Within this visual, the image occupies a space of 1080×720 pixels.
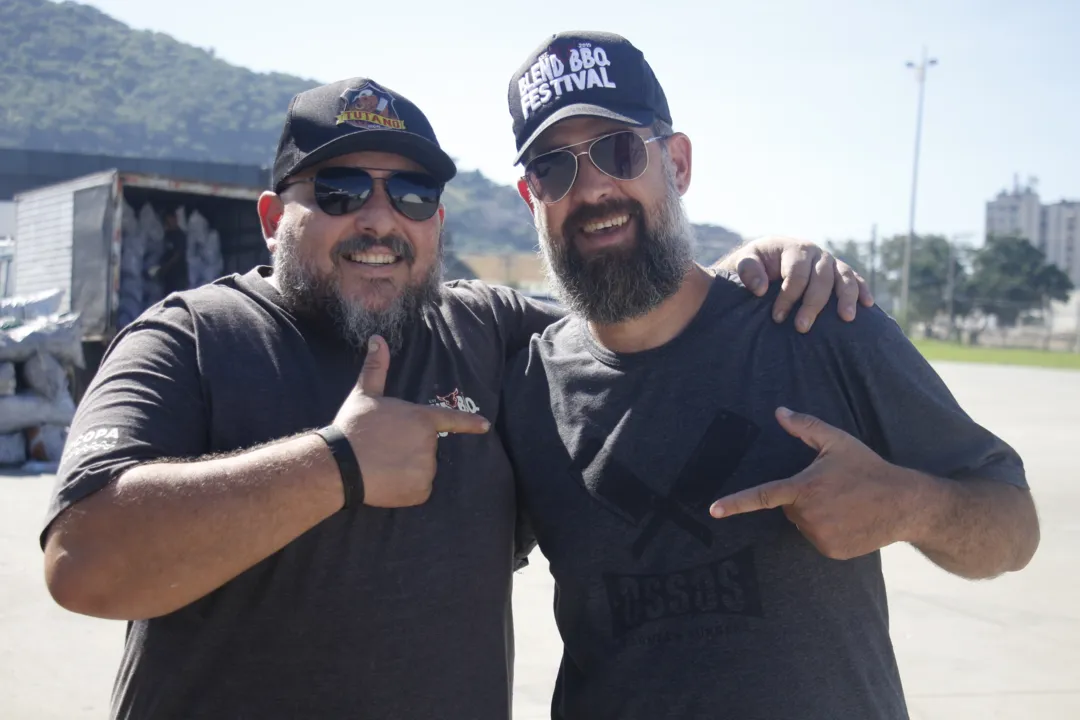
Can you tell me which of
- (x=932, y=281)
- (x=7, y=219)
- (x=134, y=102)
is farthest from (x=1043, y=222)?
(x=134, y=102)

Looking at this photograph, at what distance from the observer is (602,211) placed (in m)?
2.49

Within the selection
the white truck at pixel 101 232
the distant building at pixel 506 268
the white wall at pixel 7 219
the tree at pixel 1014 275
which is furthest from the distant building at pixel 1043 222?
the white truck at pixel 101 232

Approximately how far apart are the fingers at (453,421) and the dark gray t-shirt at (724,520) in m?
0.30

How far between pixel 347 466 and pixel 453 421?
31 centimetres

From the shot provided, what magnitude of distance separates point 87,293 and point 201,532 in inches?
384

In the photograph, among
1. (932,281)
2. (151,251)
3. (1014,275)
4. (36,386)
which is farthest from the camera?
(1014,275)

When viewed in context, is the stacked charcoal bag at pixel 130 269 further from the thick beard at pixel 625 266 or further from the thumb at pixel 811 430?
the thumb at pixel 811 430

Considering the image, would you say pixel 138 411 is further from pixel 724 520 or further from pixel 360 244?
pixel 724 520

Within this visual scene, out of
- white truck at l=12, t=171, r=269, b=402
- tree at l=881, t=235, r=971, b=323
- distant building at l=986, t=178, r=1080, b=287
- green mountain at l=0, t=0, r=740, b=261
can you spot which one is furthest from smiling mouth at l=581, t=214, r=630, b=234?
green mountain at l=0, t=0, r=740, b=261

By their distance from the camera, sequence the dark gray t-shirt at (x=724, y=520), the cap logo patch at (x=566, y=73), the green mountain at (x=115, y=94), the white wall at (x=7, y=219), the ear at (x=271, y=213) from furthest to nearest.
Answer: the green mountain at (x=115, y=94) < the white wall at (x=7, y=219) < the ear at (x=271, y=213) < the cap logo patch at (x=566, y=73) < the dark gray t-shirt at (x=724, y=520)

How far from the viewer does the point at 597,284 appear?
2426mm

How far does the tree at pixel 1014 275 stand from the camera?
68875 mm

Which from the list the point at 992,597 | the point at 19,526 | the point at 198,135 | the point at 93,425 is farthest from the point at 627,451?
the point at 198,135

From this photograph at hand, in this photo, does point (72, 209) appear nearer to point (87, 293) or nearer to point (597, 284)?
point (87, 293)
